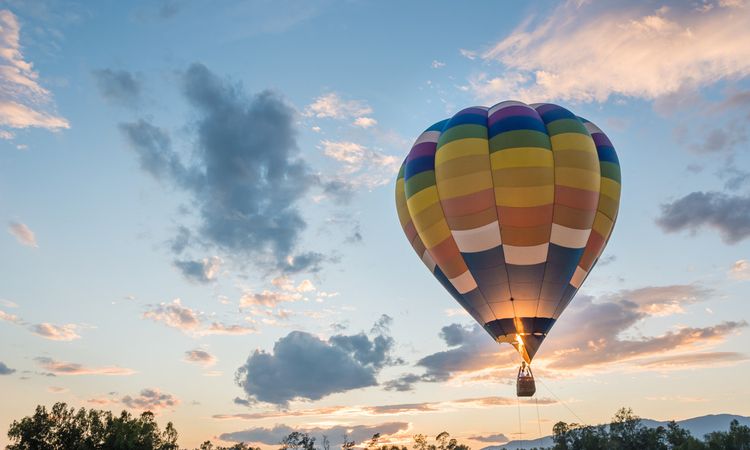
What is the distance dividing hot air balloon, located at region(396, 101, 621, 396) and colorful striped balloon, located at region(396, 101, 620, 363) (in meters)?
0.04

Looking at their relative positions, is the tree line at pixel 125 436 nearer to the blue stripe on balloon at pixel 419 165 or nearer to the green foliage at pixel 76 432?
the green foliage at pixel 76 432

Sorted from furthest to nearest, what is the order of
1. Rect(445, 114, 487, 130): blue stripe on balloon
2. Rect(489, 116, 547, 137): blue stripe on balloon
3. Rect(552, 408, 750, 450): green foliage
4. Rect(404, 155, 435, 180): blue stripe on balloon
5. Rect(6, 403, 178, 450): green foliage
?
Rect(552, 408, 750, 450): green foliage
Rect(6, 403, 178, 450): green foliage
Rect(404, 155, 435, 180): blue stripe on balloon
Rect(445, 114, 487, 130): blue stripe on balloon
Rect(489, 116, 547, 137): blue stripe on balloon

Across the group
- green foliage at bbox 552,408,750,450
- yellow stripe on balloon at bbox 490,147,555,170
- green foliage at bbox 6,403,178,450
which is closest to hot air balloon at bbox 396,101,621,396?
yellow stripe on balloon at bbox 490,147,555,170

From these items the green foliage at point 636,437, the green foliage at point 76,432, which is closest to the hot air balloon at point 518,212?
the green foliage at point 76,432

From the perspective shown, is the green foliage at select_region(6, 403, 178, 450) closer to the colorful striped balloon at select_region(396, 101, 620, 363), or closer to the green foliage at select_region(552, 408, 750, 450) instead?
the colorful striped balloon at select_region(396, 101, 620, 363)

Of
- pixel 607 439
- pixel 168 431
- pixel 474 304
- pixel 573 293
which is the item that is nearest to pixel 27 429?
pixel 168 431

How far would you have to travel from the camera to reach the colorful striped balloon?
26.0 m

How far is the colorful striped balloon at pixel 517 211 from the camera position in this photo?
2598cm

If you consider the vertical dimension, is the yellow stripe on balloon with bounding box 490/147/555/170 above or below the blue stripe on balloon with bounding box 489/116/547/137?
below

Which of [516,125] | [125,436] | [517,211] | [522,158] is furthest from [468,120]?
[125,436]

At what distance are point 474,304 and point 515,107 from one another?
9145 mm

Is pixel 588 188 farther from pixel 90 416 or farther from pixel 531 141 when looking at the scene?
pixel 90 416

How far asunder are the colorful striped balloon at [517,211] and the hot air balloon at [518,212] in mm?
43

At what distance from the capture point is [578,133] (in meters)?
27.1
